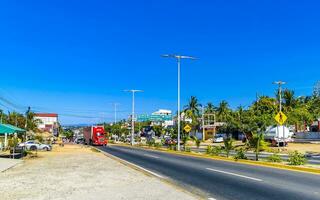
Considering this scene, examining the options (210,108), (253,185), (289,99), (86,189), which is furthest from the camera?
(210,108)

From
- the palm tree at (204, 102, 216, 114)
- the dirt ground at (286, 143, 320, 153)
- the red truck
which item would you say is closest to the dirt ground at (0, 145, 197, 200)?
the dirt ground at (286, 143, 320, 153)

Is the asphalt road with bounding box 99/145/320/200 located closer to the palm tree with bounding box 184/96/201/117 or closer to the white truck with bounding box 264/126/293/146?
the white truck with bounding box 264/126/293/146

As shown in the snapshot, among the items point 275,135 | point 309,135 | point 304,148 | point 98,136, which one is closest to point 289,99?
point 309,135

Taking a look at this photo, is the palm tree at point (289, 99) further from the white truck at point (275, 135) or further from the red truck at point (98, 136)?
the red truck at point (98, 136)

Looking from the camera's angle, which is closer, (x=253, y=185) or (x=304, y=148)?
(x=253, y=185)

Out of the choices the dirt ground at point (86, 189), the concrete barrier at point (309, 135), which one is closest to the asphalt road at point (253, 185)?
the dirt ground at point (86, 189)

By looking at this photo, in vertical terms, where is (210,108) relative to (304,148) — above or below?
above

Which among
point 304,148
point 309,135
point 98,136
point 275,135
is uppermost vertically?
point 309,135

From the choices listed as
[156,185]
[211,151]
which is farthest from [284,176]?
[211,151]

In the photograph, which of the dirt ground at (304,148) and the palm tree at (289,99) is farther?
the palm tree at (289,99)

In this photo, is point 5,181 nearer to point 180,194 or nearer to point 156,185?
point 156,185

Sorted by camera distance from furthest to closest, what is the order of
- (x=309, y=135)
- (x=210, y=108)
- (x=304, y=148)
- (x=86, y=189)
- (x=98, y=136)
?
(x=210, y=108)
(x=309, y=135)
(x=98, y=136)
(x=304, y=148)
(x=86, y=189)

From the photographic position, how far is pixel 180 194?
13219 mm

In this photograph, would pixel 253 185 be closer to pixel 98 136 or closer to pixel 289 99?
pixel 98 136
